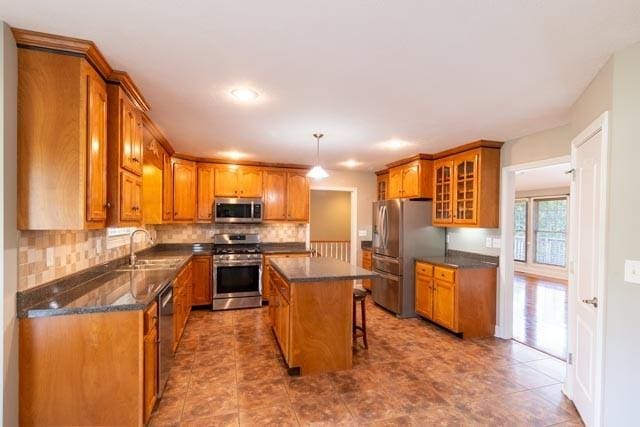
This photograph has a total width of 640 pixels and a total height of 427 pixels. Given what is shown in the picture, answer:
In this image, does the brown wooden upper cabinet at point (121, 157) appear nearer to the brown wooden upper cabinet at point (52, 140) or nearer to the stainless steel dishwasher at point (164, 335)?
the brown wooden upper cabinet at point (52, 140)

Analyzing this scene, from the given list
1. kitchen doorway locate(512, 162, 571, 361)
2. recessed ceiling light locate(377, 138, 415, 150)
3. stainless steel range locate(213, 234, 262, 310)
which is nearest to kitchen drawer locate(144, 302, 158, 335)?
stainless steel range locate(213, 234, 262, 310)

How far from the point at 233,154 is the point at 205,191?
2.77 feet

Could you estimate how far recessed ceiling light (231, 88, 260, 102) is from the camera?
235cm

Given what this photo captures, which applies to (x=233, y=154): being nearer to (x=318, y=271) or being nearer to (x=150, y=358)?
(x=318, y=271)

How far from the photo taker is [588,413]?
215 cm

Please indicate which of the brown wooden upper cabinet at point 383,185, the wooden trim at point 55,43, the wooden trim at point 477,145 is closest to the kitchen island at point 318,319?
the wooden trim at point 55,43

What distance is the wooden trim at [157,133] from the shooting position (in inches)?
121

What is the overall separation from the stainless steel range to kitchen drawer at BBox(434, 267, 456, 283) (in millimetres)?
2659

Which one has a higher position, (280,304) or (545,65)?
(545,65)

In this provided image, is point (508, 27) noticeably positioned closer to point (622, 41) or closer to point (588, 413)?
point (622, 41)

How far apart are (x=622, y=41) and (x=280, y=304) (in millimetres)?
3251

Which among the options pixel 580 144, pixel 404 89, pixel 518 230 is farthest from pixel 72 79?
pixel 518 230

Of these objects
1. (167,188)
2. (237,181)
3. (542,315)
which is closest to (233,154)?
(237,181)

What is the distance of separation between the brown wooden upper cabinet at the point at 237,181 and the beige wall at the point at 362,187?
1568mm
